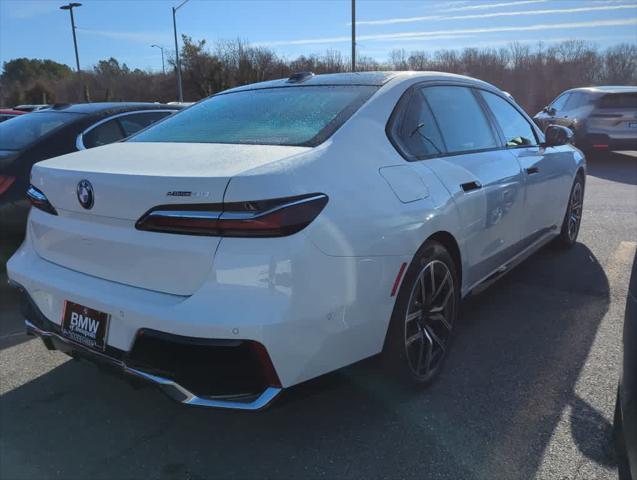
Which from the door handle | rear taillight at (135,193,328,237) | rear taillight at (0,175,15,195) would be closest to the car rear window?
the door handle

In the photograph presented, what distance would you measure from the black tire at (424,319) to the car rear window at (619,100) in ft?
34.4

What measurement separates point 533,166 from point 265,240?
111 inches

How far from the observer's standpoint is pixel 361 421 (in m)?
2.63

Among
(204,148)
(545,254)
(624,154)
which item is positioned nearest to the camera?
(204,148)

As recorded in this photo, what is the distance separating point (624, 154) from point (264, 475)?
45.9ft

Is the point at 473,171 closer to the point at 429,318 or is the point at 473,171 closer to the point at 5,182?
the point at 429,318

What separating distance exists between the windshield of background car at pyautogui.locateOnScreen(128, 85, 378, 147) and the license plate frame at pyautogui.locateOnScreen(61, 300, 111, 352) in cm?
96

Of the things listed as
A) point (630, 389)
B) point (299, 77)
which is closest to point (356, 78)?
point (299, 77)

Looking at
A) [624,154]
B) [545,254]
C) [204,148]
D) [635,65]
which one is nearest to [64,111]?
[204,148]

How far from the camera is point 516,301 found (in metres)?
4.12

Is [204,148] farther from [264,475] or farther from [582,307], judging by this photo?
[582,307]

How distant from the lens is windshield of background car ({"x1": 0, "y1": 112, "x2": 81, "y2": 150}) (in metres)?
4.74

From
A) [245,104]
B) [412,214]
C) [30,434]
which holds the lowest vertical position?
[30,434]

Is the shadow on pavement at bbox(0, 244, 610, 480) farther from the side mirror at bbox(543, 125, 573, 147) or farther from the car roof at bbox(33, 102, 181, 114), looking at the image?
the car roof at bbox(33, 102, 181, 114)
